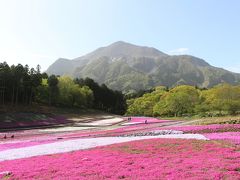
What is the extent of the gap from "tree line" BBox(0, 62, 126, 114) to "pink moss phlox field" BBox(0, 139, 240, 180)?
3556 inches

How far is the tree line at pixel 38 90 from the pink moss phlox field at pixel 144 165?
296 ft

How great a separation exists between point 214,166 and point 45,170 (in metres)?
9.08

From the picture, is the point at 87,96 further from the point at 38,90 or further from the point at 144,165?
the point at 144,165

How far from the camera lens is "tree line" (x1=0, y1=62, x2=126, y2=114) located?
115062 mm

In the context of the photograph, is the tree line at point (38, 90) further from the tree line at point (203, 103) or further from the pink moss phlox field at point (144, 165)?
the pink moss phlox field at point (144, 165)

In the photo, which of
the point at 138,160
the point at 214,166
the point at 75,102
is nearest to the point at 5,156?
the point at 138,160

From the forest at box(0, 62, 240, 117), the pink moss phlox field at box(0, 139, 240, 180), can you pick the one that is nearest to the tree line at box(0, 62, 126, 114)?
the forest at box(0, 62, 240, 117)

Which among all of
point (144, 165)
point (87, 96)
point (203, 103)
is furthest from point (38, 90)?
point (144, 165)

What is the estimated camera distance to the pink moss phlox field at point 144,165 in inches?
626

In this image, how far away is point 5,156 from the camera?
27.0 metres

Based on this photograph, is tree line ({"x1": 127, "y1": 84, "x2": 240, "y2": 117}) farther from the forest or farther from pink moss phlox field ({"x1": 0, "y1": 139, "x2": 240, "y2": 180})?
pink moss phlox field ({"x1": 0, "y1": 139, "x2": 240, "y2": 180})

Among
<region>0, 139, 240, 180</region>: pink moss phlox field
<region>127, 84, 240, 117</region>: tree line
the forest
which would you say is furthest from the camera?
the forest

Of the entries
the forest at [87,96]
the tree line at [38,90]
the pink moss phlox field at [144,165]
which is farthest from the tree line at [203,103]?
the pink moss phlox field at [144,165]

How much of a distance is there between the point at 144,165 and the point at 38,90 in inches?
4696
